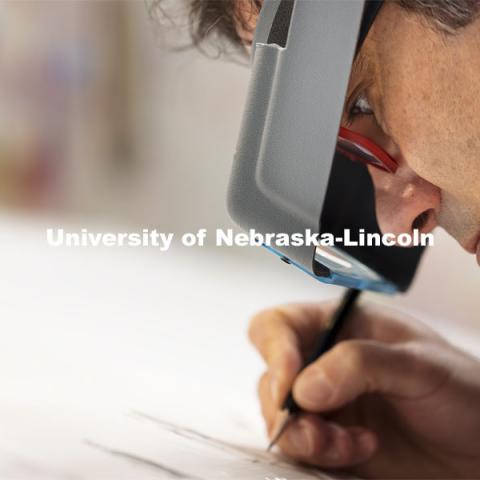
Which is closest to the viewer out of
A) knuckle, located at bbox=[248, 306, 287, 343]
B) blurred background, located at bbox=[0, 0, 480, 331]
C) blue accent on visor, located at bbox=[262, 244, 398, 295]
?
blue accent on visor, located at bbox=[262, 244, 398, 295]

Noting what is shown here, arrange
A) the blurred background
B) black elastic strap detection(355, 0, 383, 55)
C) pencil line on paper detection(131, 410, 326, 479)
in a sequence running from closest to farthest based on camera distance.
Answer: black elastic strap detection(355, 0, 383, 55) < pencil line on paper detection(131, 410, 326, 479) < the blurred background

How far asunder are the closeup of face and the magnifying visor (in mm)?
29

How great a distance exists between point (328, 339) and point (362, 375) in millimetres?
72

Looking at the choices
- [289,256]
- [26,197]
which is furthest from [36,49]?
[289,256]

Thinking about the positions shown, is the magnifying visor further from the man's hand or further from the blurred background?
the blurred background

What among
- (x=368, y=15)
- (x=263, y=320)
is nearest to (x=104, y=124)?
(x=263, y=320)

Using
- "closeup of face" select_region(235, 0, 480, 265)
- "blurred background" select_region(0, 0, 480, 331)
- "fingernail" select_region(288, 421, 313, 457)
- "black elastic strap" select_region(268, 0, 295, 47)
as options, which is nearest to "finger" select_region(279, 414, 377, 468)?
"fingernail" select_region(288, 421, 313, 457)

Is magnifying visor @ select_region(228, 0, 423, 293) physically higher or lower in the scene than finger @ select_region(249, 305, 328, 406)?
higher

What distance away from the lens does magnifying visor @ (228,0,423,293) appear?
1.87 feet

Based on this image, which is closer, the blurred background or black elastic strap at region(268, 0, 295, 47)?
black elastic strap at region(268, 0, 295, 47)

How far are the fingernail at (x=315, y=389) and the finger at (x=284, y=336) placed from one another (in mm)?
24

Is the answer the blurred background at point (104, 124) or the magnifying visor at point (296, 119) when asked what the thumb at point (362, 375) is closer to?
Answer: the magnifying visor at point (296, 119)

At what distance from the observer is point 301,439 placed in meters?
0.82

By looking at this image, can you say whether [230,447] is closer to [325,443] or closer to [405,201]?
[325,443]
